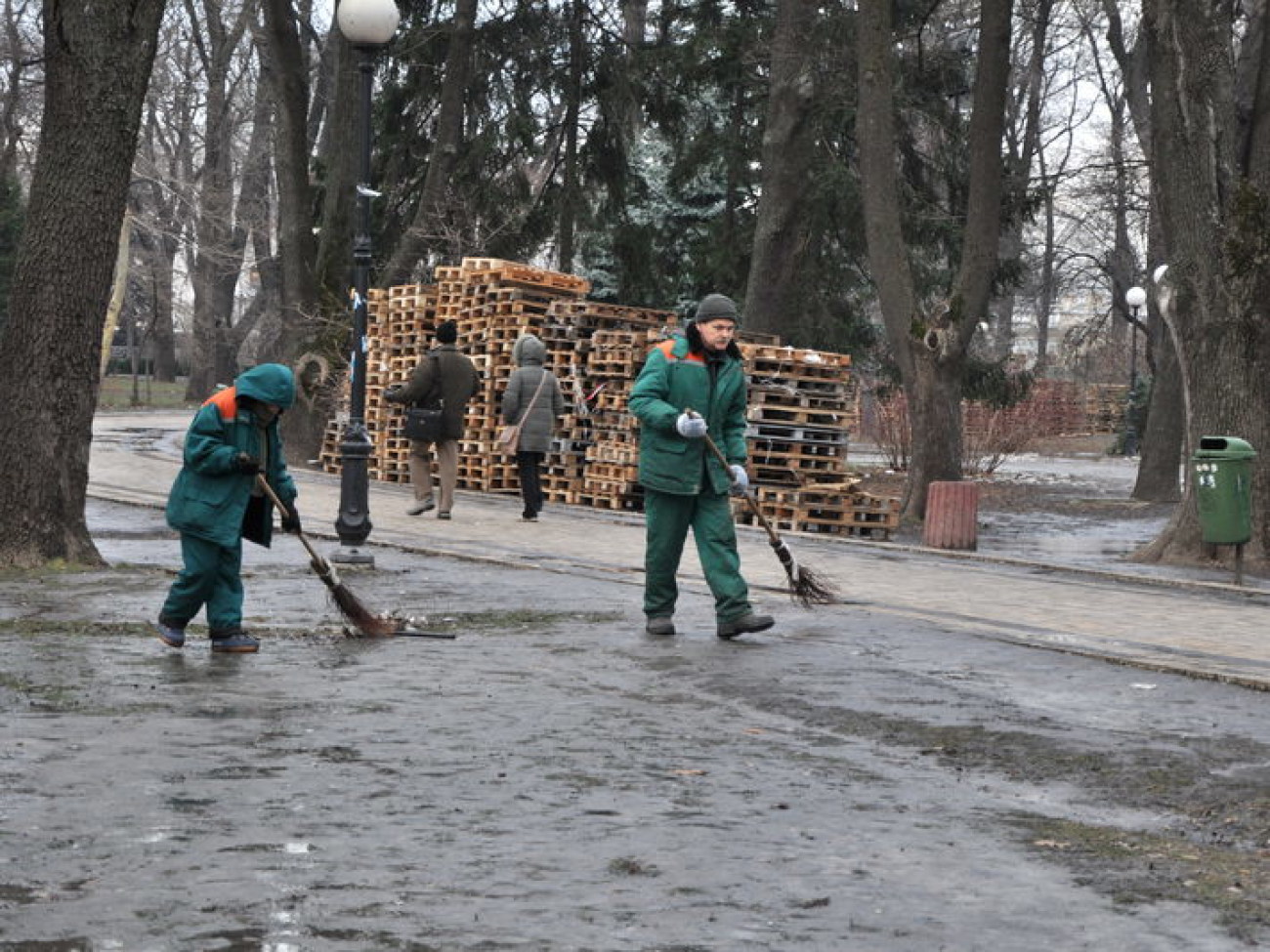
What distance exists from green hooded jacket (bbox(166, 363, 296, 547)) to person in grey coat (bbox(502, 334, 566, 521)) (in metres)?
10.0

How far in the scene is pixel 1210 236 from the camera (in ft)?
55.6

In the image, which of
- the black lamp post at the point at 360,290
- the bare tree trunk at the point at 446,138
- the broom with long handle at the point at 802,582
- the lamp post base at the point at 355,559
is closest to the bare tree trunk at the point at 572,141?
the bare tree trunk at the point at 446,138

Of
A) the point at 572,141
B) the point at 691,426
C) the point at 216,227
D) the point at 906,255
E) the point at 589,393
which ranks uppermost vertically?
the point at 572,141

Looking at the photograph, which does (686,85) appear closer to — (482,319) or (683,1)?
(683,1)

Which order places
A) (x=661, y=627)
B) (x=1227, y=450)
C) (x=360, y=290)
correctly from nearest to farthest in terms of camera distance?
(x=661, y=627) < (x=360, y=290) < (x=1227, y=450)

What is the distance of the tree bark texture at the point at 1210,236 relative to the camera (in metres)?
16.9

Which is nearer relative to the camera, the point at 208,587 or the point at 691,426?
the point at 208,587

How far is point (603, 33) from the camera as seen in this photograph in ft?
110

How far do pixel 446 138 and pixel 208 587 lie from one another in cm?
2028

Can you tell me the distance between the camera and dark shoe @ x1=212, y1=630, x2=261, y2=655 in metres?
10.0

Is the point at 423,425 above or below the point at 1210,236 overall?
below

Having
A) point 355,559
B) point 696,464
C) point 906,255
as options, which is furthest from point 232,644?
point 906,255

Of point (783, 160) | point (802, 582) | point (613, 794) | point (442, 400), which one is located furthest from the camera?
point (783, 160)

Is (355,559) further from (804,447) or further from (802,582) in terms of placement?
(804,447)
